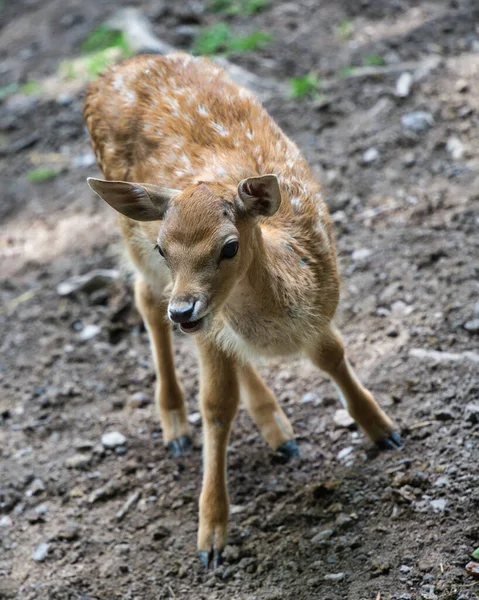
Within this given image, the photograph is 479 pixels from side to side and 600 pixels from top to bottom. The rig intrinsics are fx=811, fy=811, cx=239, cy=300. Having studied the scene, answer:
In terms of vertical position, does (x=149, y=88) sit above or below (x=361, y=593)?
above

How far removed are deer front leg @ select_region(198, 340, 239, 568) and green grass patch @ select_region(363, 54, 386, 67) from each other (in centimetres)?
439

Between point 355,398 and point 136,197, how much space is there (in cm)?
169

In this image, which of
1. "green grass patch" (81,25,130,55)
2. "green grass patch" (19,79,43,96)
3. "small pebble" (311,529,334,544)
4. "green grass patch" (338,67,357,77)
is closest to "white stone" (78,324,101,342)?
"small pebble" (311,529,334,544)

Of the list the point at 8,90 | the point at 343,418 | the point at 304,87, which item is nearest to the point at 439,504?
the point at 343,418

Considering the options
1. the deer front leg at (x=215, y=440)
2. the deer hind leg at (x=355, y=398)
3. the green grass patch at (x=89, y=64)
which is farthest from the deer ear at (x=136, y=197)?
the green grass patch at (x=89, y=64)

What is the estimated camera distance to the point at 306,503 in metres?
4.30

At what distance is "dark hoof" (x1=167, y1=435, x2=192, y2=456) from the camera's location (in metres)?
5.04

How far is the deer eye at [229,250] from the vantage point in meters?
3.47

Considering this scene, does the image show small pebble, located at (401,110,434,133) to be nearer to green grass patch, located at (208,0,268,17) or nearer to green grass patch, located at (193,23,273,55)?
green grass patch, located at (193,23,273,55)

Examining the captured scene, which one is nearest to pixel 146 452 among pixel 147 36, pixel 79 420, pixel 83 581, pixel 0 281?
pixel 79 420

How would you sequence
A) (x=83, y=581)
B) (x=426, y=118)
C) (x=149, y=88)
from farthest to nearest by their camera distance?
(x=426, y=118), (x=149, y=88), (x=83, y=581)

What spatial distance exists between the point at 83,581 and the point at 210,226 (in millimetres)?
2024

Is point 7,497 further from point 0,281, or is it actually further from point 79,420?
point 0,281

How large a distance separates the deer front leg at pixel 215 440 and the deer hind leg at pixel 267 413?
0.27m
